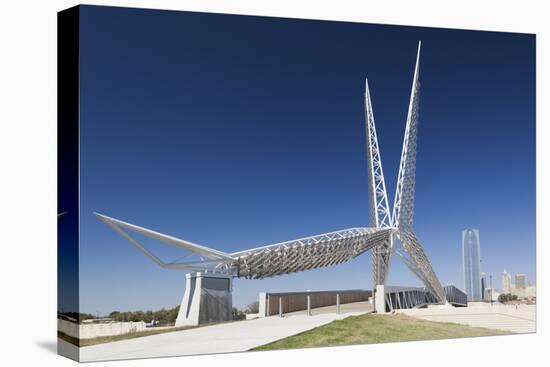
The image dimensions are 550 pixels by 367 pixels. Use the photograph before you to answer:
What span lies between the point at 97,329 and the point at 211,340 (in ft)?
8.50

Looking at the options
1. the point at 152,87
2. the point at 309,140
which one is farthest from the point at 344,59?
the point at 152,87

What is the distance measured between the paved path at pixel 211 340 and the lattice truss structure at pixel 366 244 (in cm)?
116

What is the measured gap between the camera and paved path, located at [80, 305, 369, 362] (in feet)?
62.1

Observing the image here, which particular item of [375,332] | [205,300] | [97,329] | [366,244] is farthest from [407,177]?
[97,329]

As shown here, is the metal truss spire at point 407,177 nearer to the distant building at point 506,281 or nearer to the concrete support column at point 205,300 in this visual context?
the distant building at point 506,281

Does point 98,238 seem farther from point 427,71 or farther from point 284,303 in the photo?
point 427,71

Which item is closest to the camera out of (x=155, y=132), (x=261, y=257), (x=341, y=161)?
(x=155, y=132)

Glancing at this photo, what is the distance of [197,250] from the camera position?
20.8 m

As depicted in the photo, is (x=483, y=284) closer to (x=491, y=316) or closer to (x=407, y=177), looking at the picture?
(x=491, y=316)

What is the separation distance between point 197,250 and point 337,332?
3.95 m

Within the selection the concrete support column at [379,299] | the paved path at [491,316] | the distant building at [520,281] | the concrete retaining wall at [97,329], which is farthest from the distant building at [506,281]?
the concrete retaining wall at [97,329]

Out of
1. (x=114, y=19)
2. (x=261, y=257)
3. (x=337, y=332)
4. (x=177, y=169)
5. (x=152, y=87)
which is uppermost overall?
(x=114, y=19)

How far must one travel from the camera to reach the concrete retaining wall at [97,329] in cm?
1869

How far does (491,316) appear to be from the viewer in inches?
962
